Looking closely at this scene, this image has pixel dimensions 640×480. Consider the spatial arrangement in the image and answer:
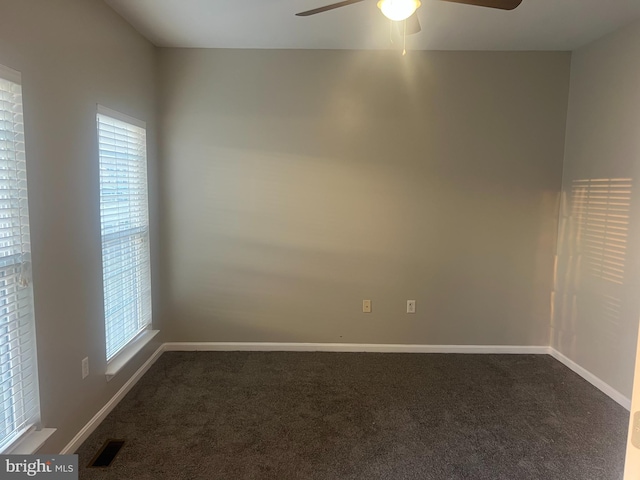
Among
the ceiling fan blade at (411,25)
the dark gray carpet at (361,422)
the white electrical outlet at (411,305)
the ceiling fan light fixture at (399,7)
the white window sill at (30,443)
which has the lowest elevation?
the dark gray carpet at (361,422)

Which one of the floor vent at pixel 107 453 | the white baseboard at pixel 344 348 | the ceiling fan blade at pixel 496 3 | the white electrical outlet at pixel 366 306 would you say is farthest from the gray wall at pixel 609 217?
the floor vent at pixel 107 453

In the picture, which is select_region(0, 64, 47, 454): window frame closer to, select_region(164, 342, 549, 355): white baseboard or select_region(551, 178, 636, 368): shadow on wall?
select_region(164, 342, 549, 355): white baseboard

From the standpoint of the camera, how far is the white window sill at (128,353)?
8.27 feet

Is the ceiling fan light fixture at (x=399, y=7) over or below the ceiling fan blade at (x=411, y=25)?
below

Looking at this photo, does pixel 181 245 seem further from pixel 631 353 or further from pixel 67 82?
pixel 631 353

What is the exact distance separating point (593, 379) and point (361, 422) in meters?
1.84

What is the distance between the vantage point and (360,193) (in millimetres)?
3373

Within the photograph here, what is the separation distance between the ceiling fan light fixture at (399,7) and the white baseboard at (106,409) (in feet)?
8.71

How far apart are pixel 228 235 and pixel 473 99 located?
7.62ft

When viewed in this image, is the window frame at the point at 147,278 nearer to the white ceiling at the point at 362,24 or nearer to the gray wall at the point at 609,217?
the white ceiling at the point at 362,24

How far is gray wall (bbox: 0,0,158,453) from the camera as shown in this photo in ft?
5.92

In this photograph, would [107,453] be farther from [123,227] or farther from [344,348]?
[344,348]

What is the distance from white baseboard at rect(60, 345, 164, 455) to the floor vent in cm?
14

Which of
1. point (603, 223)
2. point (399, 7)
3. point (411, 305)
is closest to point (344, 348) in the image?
point (411, 305)
